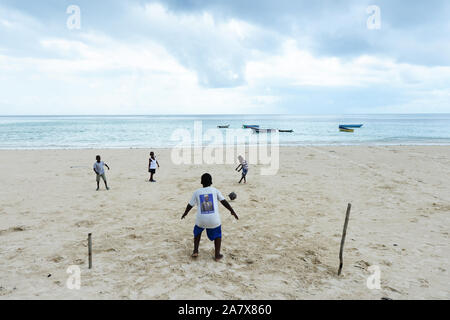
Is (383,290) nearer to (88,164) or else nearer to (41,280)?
(41,280)

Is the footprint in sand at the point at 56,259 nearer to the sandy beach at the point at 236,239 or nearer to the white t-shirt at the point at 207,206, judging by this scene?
the sandy beach at the point at 236,239

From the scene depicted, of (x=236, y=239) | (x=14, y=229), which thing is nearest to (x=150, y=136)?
(x=14, y=229)

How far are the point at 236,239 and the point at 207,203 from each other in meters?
2.05

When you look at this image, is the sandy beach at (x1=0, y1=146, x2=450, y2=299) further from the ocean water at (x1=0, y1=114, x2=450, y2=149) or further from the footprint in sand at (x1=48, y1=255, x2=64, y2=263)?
the ocean water at (x1=0, y1=114, x2=450, y2=149)

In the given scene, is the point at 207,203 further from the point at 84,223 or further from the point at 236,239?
the point at 84,223

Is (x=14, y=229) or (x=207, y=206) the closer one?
(x=207, y=206)

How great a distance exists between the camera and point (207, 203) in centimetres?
539

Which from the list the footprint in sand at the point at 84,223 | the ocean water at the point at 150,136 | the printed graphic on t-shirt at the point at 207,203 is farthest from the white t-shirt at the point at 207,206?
the ocean water at the point at 150,136

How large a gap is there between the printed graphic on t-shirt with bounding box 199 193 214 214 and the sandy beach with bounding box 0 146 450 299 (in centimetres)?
120

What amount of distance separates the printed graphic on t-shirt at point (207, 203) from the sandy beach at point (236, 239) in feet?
3.95

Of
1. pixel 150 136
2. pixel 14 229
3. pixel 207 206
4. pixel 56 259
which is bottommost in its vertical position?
pixel 56 259

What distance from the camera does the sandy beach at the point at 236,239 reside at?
16.1 feet
